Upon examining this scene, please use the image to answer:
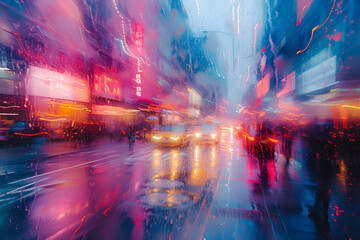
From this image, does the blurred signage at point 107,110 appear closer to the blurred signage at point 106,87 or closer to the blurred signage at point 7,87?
the blurred signage at point 106,87

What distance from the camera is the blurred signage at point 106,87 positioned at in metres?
24.2

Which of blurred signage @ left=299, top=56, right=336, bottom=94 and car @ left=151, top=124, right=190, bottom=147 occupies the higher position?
blurred signage @ left=299, top=56, right=336, bottom=94

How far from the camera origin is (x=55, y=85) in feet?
65.3

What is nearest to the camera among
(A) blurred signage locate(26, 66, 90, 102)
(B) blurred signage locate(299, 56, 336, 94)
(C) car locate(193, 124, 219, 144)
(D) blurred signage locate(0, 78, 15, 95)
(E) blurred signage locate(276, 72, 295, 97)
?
(D) blurred signage locate(0, 78, 15, 95)

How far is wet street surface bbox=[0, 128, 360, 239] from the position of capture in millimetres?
3836

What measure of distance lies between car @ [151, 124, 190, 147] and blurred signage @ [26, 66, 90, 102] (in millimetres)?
9510

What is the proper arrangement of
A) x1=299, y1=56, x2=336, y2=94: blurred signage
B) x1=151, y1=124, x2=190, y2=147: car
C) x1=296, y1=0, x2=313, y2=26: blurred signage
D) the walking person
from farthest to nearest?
1. x1=296, y1=0, x2=313, y2=26: blurred signage
2. x1=151, y1=124, x2=190, y2=147: car
3. x1=299, y1=56, x2=336, y2=94: blurred signage
4. the walking person

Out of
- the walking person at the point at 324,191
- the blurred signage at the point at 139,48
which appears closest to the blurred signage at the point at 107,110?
the blurred signage at the point at 139,48

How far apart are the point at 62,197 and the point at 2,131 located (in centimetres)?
1378

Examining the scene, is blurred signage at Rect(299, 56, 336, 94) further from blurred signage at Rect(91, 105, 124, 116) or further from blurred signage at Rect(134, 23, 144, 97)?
blurred signage at Rect(91, 105, 124, 116)

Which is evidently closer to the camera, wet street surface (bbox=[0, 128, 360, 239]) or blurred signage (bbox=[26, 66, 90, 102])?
wet street surface (bbox=[0, 128, 360, 239])

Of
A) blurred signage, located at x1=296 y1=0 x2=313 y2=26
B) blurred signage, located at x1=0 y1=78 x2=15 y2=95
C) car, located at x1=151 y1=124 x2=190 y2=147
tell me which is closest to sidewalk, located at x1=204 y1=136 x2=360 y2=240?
car, located at x1=151 y1=124 x2=190 y2=147

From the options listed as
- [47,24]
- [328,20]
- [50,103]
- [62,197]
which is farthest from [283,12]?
[62,197]

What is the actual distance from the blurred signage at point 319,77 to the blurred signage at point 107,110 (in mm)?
22002
